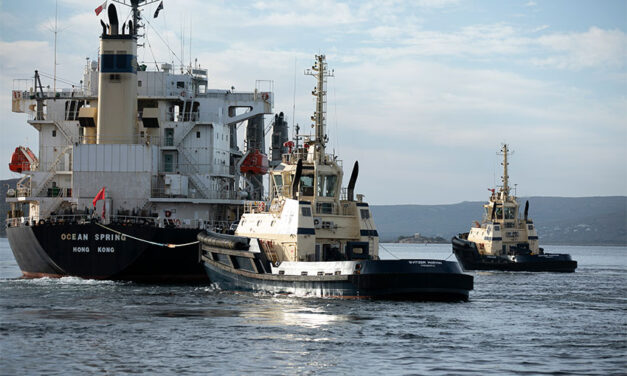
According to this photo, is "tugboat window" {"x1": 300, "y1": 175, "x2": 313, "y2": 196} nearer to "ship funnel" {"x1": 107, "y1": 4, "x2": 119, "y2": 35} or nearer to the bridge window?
the bridge window

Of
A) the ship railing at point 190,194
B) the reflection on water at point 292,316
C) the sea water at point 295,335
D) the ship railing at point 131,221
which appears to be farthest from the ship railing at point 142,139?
the reflection on water at point 292,316

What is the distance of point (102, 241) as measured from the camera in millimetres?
44188

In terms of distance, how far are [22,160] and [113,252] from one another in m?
12.3

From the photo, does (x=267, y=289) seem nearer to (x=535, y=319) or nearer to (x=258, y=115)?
(x=535, y=319)

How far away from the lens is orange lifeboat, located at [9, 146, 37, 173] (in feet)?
172

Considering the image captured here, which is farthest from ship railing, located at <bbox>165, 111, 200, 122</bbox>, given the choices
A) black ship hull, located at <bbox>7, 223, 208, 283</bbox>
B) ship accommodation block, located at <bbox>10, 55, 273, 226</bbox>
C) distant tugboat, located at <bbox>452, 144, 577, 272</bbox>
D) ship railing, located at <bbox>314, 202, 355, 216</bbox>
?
distant tugboat, located at <bbox>452, 144, 577, 272</bbox>

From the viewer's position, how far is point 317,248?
38188 mm

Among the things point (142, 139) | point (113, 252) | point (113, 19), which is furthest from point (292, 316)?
point (113, 19)

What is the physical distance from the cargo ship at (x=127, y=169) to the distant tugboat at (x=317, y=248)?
202 inches

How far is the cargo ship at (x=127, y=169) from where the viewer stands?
4472cm

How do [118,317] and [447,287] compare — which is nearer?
[118,317]

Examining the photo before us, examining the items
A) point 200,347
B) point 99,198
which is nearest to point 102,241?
point 99,198

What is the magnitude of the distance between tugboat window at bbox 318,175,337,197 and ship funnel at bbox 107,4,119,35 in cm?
1766

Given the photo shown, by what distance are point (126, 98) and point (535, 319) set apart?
2680 centimetres
